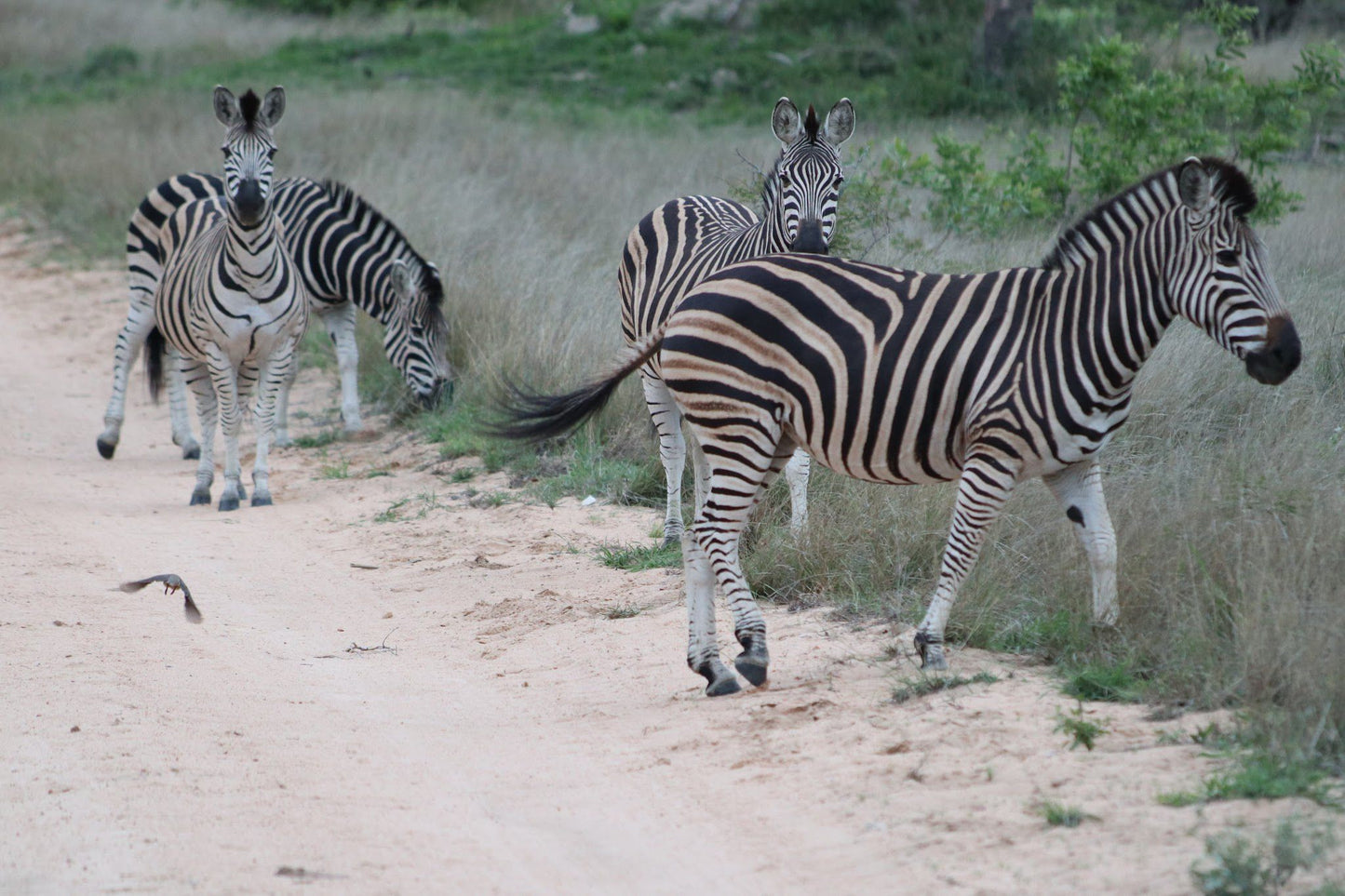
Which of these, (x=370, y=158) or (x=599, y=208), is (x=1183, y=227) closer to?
(x=599, y=208)

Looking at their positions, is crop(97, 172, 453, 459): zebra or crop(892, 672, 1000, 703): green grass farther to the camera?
crop(97, 172, 453, 459): zebra

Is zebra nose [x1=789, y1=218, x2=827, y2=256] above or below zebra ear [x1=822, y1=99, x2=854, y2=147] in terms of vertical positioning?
below

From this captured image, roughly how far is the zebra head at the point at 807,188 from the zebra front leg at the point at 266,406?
150 inches

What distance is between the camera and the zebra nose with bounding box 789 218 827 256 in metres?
6.84

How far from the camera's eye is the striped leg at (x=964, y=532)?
4695 millimetres

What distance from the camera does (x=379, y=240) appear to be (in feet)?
35.9

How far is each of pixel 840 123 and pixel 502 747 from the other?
459 centimetres

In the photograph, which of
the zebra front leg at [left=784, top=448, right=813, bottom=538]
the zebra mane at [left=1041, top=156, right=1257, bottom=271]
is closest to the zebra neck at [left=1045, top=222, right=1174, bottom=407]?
the zebra mane at [left=1041, top=156, right=1257, bottom=271]

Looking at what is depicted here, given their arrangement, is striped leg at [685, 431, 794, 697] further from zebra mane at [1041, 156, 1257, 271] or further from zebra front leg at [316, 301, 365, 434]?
zebra front leg at [316, 301, 365, 434]

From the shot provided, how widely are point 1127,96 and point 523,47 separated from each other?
56.4 feet

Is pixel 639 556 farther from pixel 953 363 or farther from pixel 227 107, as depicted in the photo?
pixel 227 107

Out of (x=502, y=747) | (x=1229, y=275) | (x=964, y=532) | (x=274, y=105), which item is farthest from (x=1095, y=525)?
(x=274, y=105)

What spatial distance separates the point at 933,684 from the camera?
4.71 m

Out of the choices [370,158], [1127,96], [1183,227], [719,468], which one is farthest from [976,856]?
[370,158]
